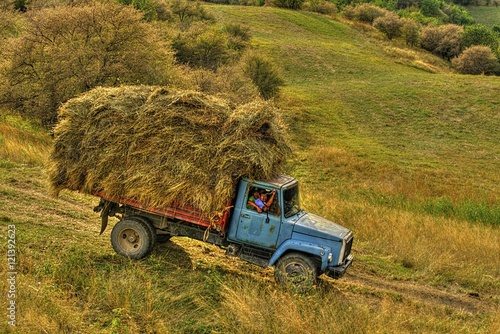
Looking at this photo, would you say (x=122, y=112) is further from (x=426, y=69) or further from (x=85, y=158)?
(x=426, y=69)

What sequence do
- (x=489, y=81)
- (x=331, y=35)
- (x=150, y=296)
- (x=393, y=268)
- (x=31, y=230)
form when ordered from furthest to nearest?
(x=331, y=35) < (x=489, y=81) < (x=393, y=268) < (x=31, y=230) < (x=150, y=296)

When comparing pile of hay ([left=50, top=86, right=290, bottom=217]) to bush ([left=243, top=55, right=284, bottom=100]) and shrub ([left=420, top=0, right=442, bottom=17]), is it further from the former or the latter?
shrub ([left=420, top=0, right=442, bottom=17])

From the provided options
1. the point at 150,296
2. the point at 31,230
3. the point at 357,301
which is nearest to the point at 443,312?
the point at 357,301

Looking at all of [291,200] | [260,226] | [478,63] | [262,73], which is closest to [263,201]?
[260,226]

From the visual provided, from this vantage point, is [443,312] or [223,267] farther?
[223,267]

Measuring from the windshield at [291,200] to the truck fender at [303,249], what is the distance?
2.15ft

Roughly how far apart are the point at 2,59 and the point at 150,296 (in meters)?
21.1

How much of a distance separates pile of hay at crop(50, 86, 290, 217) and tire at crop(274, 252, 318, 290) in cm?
177

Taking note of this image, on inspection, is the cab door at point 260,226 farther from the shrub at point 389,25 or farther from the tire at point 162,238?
the shrub at point 389,25

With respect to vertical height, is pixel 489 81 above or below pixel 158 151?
above

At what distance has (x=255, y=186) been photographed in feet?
32.0

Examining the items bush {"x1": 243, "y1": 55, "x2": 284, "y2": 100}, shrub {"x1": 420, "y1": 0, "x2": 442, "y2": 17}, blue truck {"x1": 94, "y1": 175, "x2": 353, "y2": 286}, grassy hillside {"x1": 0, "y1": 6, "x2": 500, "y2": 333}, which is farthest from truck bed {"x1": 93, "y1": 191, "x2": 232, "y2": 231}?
shrub {"x1": 420, "y1": 0, "x2": 442, "y2": 17}

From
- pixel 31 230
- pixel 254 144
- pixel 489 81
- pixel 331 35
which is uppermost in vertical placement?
pixel 331 35

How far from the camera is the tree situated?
2322 cm
